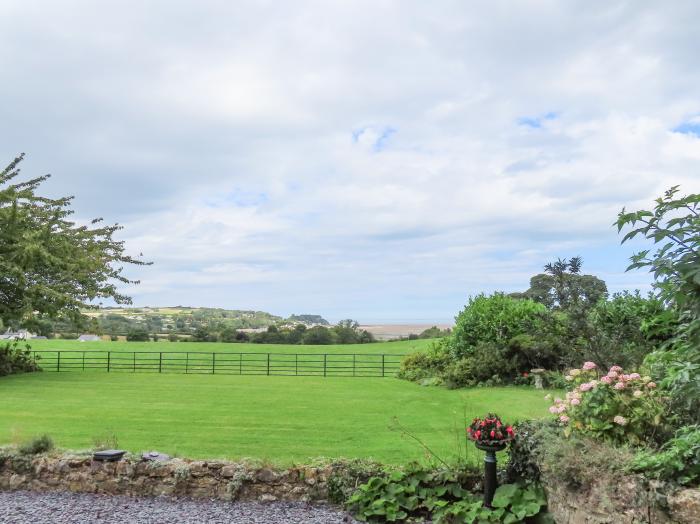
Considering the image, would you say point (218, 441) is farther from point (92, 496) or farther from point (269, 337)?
point (269, 337)

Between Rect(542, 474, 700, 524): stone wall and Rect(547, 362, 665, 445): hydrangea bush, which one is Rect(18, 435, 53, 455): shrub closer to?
Rect(542, 474, 700, 524): stone wall

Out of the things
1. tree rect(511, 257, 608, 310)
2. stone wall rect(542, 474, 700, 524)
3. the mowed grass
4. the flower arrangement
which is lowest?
the mowed grass

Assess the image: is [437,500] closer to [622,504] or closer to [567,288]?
[622,504]

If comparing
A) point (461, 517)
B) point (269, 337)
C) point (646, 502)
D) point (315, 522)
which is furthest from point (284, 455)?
point (269, 337)

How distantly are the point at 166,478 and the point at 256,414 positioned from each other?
5155 mm

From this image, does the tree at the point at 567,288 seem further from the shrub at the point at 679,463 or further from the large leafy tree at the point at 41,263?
the large leafy tree at the point at 41,263

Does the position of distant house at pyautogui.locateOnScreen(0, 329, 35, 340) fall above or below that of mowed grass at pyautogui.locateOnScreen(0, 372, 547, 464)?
above

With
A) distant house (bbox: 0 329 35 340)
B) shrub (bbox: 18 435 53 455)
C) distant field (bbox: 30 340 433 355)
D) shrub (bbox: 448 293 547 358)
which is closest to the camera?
shrub (bbox: 18 435 53 455)

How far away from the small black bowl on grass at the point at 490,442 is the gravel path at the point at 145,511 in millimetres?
1342

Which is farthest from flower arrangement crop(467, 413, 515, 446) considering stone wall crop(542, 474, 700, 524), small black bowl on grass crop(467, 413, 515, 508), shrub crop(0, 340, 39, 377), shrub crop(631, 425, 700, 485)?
shrub crop(0, 340, 39, 377)

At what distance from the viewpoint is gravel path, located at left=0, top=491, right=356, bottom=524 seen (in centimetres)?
523

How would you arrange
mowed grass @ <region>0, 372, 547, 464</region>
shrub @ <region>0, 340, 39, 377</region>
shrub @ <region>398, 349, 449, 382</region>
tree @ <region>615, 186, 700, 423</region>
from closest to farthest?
tree @ <region>615, 186, 700, 423</region>, mowed grass @ <region>0, 372, 547, 464</region>, shrub @ <region>398, 349, 449, 382</region>, shrub @ <region>0, 340, 39, 377</region>

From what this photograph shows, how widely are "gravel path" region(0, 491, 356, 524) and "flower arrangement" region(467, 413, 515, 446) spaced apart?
4.78ft

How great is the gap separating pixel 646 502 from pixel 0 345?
24159 millimetres
